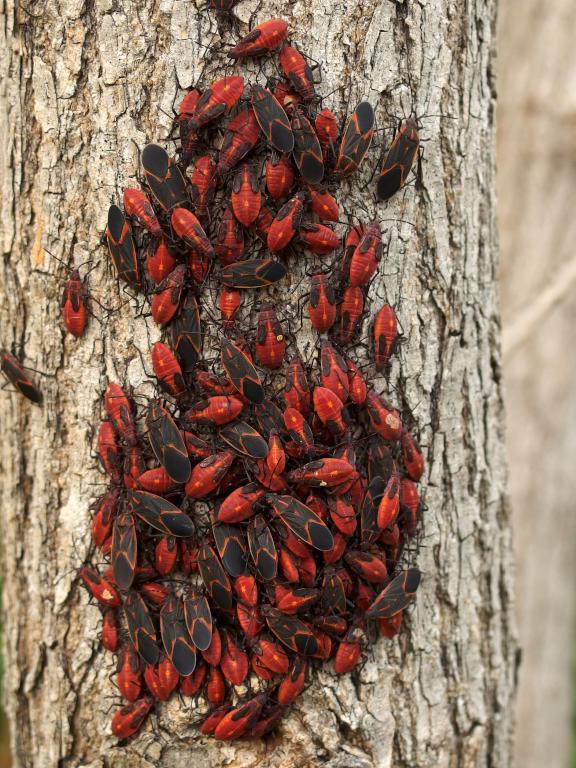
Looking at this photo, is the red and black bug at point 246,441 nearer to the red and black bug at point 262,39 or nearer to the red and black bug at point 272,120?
the red and black bug at point 272,120

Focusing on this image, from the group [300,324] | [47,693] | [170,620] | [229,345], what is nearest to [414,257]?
[300,324]

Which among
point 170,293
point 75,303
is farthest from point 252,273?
point 75,303

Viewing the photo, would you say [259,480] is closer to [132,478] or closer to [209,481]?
[209,481]

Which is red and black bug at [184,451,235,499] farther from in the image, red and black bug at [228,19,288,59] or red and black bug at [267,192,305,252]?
red and black bug at [228,19,288,59]

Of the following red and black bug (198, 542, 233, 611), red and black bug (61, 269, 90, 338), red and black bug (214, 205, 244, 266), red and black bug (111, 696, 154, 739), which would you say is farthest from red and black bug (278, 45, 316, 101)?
red and black bug (111, 696, 154, 739)

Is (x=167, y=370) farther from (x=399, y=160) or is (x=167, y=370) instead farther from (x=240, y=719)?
(x=240, y=719)

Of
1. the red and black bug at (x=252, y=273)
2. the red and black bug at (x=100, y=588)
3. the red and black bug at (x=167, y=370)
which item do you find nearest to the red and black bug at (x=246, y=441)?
the red and black bug at (x=167, y=370)
